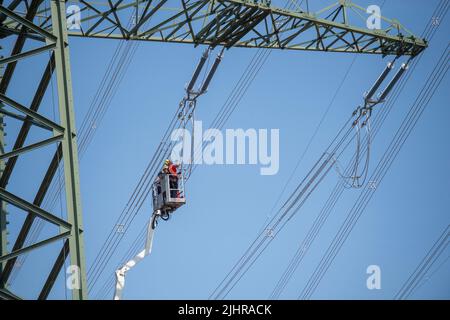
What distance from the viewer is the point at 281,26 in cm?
3691

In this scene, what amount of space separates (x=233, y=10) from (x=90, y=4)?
4387 mm

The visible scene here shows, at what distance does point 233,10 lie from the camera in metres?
35.2

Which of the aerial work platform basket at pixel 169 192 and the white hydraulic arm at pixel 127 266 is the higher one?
the aerial work platform basket at pixel 169 192

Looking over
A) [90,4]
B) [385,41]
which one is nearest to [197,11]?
[90,4]

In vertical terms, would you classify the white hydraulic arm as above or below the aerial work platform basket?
below

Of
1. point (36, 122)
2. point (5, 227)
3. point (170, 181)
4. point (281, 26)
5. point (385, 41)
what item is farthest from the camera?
point (385, 41)

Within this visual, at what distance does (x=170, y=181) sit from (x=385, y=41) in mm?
10605

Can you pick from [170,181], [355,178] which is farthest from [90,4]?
[355,178]

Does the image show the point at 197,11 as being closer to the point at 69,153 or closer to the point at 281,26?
the point at 281,26
